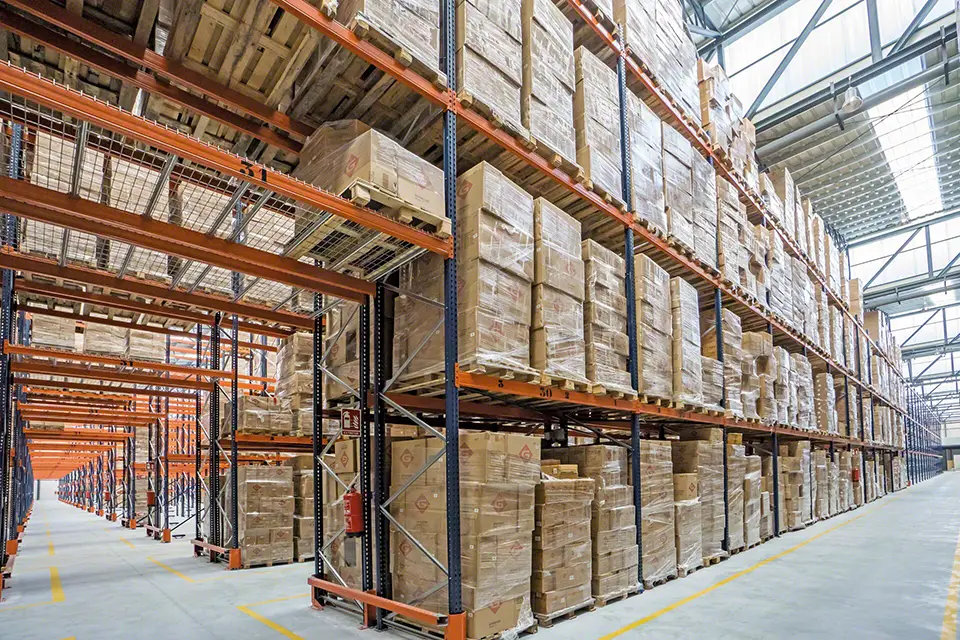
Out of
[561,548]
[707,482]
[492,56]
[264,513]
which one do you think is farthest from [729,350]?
[264,513]

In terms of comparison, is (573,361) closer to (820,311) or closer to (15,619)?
(15,619)

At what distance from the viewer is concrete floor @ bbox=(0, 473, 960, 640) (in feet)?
17.0

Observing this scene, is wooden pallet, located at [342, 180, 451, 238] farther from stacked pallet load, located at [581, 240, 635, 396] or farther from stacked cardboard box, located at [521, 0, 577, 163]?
stacked pallet load, located at [581, 240, 635, 396]

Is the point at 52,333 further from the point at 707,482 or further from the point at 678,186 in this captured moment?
the point at 707,482

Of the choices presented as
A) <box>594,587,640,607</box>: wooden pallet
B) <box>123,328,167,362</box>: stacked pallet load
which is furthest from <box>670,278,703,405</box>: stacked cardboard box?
<box>123,328,167,362</box>: stacked pallet load

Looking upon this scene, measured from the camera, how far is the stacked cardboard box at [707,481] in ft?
27.5

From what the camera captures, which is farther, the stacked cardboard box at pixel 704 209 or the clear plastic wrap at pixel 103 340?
the clear plastic wrap at pixel 103 340

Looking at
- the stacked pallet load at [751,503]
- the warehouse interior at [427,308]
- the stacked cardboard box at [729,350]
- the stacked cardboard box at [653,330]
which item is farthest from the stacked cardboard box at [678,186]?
the stacked pallet load at [751,503]

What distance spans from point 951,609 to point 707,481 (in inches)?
123

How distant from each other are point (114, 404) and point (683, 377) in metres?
11.7

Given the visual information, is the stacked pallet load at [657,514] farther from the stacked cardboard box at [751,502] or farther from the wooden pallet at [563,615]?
the stacked cardboard box at [751,502]

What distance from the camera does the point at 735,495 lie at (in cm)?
936

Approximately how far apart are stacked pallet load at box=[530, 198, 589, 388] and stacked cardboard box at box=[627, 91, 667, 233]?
183cm

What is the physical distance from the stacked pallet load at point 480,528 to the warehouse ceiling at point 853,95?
12.3m
